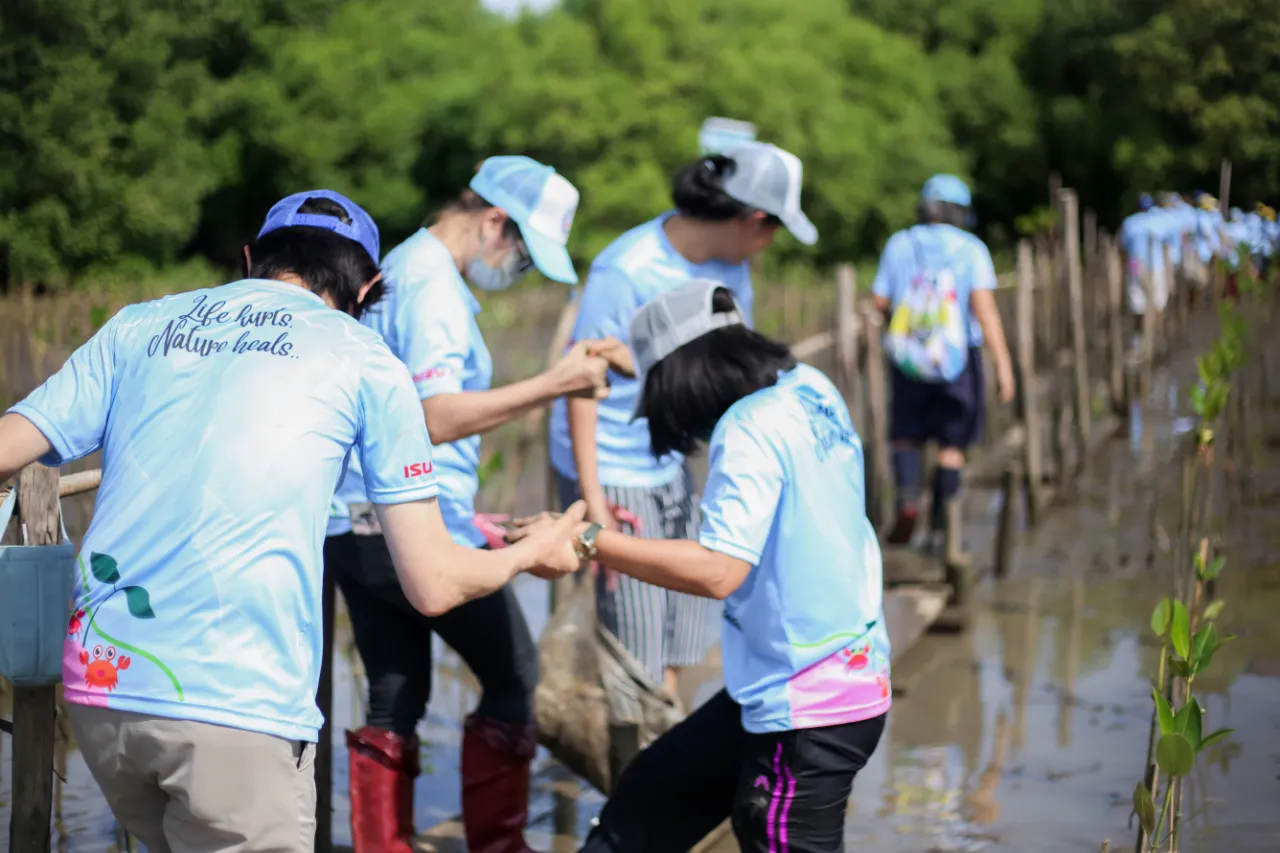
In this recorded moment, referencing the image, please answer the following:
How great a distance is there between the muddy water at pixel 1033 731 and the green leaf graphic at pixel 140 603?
2.16 m

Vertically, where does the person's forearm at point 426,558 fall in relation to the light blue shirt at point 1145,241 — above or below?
below

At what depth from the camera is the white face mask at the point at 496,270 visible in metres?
3.50

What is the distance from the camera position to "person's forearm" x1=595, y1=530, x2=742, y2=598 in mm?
2590

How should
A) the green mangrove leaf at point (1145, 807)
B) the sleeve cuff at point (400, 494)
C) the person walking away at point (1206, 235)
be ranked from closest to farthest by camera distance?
the sleeve cuff at point (400, 494) → the green mangrove leaf at point (1145, 807) → the person walking away at point (1206, 235)

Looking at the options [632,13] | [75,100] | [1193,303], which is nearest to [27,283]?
[75,100]

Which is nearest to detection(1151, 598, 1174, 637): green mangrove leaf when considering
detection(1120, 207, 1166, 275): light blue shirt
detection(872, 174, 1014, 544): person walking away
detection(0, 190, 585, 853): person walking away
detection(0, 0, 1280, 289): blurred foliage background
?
detection(0, 190, 585, 853): person walking away

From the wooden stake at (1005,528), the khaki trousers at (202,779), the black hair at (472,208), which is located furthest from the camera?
the wooden stake at (1005,528)

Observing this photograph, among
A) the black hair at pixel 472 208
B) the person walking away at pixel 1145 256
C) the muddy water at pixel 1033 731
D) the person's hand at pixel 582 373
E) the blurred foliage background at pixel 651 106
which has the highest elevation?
the blurred foliage background at pixel 651 106

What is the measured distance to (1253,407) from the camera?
9297 mm

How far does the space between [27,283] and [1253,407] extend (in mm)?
7285

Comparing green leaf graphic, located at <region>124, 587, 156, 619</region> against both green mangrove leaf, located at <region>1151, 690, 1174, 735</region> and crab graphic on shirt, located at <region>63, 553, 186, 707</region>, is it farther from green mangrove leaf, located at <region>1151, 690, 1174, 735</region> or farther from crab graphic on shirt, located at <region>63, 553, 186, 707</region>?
green mangrove leaf, located at <region>1151, 690, 1174, 735</region>

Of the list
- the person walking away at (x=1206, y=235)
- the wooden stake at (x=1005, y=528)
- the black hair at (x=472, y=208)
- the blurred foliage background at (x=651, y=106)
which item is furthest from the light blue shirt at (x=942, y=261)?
the blurred foliage background at (x=651, y=106)

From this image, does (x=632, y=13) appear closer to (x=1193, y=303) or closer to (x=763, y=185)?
(x=1193, y=303)

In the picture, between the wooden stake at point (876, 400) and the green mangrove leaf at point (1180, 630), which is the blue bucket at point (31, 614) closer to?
→ the green mangrove leaf at point (1180, 630)
